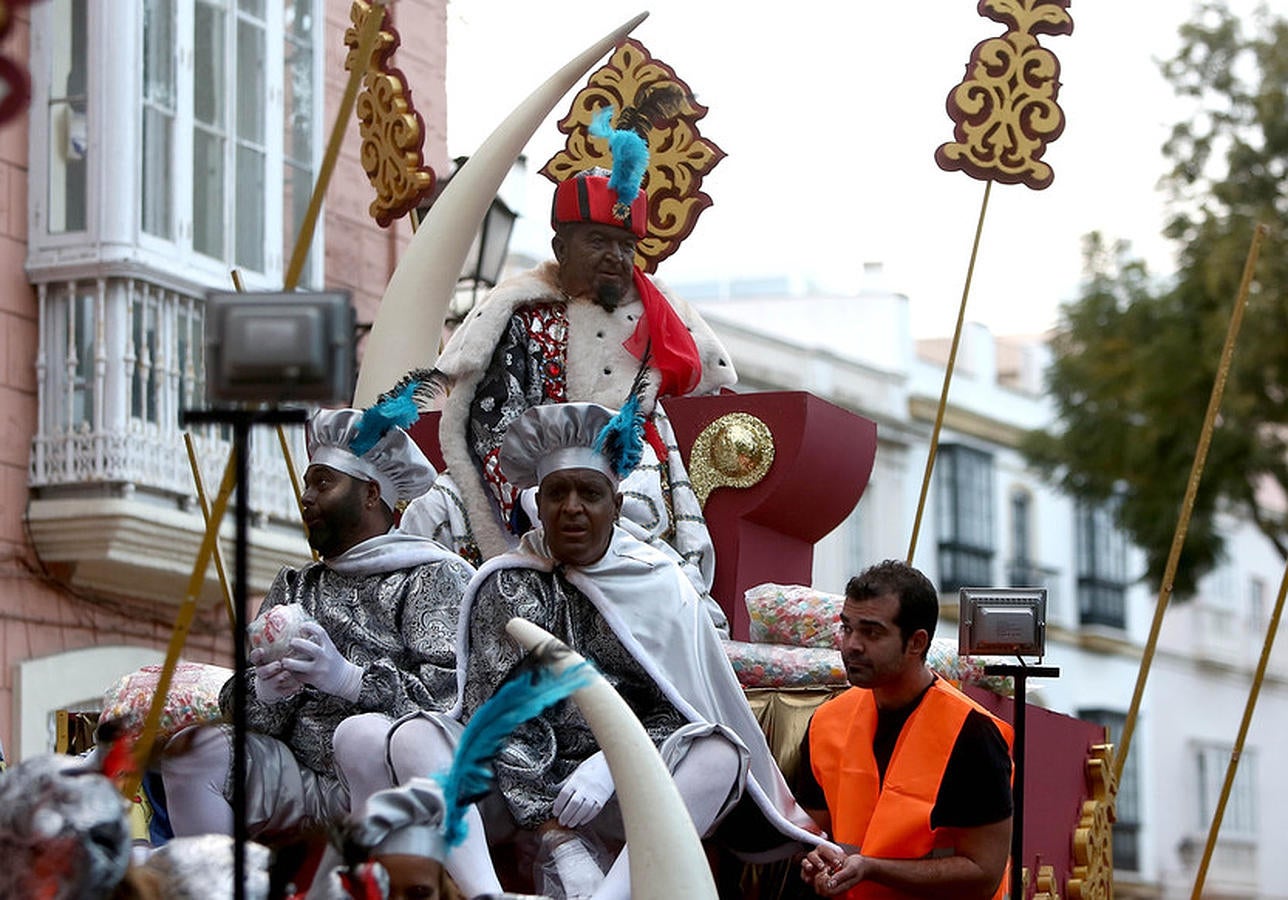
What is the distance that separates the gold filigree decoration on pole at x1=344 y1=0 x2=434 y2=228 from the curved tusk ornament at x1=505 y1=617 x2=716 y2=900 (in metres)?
4.12

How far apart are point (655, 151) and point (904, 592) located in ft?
12.2

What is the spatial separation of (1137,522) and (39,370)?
12164 mm

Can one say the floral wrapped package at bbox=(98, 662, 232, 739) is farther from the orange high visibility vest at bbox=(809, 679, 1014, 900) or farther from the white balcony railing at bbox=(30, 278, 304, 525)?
the white balcony railing at bbox=(30, 278, 304, 525)

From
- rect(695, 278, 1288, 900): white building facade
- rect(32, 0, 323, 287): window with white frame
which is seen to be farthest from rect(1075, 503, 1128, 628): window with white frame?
rect(32, 0, 323, 287): window with white frame

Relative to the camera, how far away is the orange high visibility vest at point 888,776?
21.4ft

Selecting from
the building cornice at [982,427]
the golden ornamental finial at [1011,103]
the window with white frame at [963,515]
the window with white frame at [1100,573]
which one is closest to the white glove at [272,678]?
the golden ornamental finial at [1011,103]

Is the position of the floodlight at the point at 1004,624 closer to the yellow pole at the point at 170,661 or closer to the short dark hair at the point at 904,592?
the short dark hair at the point at 904,592

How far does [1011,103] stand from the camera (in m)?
9.66

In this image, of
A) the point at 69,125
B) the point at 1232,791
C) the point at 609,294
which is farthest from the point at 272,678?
the point at 1232,791

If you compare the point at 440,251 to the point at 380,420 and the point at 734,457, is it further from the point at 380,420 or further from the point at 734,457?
the point at 380,420

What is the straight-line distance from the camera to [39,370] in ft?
46.4

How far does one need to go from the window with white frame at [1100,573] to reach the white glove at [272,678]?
30.8 m

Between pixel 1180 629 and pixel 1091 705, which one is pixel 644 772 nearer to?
pixel 1091 705

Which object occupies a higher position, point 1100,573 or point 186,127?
point 186,127
